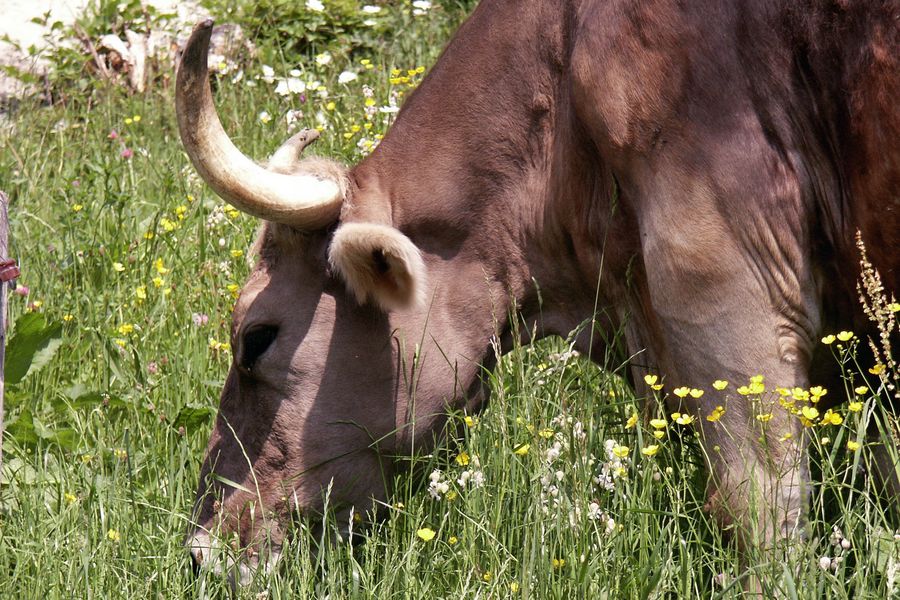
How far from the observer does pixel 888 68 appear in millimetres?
3102

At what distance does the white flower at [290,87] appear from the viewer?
689 cm

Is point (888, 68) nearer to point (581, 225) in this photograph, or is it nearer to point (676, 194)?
point (676, 194)

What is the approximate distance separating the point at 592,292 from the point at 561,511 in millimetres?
879

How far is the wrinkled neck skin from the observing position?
385cm

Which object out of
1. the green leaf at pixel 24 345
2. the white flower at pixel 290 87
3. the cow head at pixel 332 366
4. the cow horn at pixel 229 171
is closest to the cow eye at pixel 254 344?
the cow head at pixel 332 366

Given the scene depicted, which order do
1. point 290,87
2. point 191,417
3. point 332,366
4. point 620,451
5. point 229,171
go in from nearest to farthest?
1. point 620,451
2. point 229,171
3. point 332,366
4. point 191,417
5. point 290,87

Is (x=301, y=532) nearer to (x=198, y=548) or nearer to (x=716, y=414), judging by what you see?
(x=198, y=548)

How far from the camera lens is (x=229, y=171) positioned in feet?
12.2

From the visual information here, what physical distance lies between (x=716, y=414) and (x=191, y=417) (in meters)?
2.06

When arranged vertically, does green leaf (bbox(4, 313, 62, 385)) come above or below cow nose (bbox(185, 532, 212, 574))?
above

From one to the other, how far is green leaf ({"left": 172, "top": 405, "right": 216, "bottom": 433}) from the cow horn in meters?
0.93

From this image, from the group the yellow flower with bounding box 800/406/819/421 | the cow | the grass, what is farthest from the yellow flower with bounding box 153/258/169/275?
the yellow flower with bounding box 800/406/819/421

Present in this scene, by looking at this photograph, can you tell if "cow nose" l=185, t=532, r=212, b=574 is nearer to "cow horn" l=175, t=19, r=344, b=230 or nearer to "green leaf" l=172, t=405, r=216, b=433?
"green leaf" l=172, t=405, r=216, b=433

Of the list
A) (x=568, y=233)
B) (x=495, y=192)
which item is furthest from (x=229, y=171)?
(x=568, y=233)
